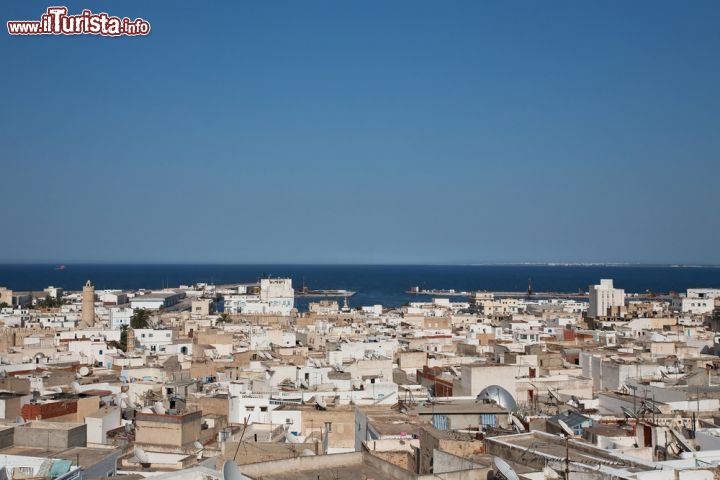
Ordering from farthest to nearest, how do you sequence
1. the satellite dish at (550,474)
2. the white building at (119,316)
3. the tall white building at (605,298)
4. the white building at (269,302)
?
the white building at (269,302), the tall white building at (605,298), the white building at (119,316), the satellite dish at (550,474)

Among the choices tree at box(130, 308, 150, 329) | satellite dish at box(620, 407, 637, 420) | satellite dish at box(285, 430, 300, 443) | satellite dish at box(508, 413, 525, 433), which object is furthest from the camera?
tree at box(130, 308, 150, 329)

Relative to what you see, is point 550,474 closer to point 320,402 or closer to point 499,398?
point 499,398

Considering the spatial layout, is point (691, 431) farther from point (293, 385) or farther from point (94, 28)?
point (94, 28)

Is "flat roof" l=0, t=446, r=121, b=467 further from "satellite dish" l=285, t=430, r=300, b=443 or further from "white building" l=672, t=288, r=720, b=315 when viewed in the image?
"white building" l=672, t=288, r=720, b=315

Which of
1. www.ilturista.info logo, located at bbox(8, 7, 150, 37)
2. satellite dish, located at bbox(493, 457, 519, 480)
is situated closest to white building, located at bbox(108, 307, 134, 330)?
www.ilturista.info logo, located at bbox(8, 7, 150, 37)

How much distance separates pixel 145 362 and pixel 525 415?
18.5 meters

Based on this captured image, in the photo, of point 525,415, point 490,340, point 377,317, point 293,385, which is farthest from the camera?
point 377,317

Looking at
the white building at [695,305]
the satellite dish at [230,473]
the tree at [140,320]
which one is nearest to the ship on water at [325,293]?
the white building at [695,305]

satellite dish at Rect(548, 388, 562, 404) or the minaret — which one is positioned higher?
the minaret

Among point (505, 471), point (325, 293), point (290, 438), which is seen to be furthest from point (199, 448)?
point (325, 293)

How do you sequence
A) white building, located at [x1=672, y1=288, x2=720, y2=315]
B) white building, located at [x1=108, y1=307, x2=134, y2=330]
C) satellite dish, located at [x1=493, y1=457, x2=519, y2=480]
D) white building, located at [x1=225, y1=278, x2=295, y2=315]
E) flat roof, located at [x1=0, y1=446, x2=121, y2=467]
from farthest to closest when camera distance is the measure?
white building, located at [x1=225, y1=278, x2=295, y2=315], white building, located at [x1=672, y1=288, x2=720, y2=315], white building, located at [x1=108, y1=307, x2=134, y2=330], flat roof, located at [x1=0, y1=446, x2=121, y2=467], satellite dish, located at [x1=493, y1=457, x2=519, y2=480]

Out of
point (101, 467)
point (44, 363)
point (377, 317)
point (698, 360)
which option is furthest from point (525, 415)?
point (377, 317)

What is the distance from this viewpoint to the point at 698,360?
1115 inches

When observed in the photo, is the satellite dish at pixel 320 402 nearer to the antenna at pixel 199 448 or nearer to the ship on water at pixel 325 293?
the antenna at pixel 199 448
